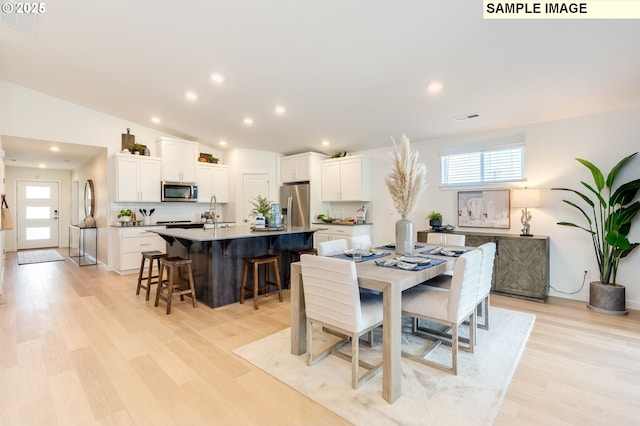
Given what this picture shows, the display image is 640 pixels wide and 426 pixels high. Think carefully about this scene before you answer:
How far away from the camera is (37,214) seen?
338 inches

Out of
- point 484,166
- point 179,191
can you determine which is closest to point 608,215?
point 484,166

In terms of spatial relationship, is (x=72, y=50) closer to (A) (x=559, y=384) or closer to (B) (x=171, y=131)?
(B) (x=171, y=131)

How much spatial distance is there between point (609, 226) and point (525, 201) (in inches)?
34.2

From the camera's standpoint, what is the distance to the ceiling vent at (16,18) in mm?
2836

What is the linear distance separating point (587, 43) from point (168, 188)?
6.29 metres

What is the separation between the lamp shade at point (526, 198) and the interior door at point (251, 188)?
15.7 ft

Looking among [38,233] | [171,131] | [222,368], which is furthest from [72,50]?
[38,233]

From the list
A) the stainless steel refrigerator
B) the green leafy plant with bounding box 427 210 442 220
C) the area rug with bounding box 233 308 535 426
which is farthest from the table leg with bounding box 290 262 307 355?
the stainless steel refrigerator

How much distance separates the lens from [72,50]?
3.49 metres

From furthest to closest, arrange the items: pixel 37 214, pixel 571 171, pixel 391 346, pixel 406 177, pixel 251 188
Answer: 1. pixel 37 214
2. pixel 251 188
3. pixel 571 171
4. pixel 406 177
5. pixel 391 346

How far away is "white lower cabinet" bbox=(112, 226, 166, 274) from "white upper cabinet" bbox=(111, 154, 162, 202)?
59cm

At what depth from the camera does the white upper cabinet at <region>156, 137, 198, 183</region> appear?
5.86 meters

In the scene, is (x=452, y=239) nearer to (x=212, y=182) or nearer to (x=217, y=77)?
(x=217, y=77)

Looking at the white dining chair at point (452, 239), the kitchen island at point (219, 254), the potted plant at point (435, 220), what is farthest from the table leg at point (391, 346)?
the potted plant at point (435, 220)
